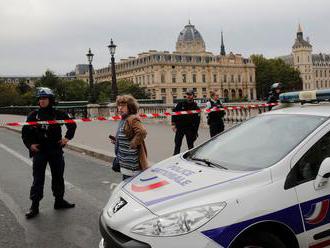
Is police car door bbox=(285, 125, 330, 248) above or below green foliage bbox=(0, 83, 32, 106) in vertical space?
below

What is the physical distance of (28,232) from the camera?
19.6 ft

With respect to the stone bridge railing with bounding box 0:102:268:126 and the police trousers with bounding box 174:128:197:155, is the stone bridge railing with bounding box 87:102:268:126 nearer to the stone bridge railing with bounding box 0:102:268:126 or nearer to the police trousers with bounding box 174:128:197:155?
the stone bridge railing with bounding box 0:102:268:126

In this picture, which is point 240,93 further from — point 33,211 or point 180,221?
point 180,221

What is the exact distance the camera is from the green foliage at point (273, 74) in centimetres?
14912

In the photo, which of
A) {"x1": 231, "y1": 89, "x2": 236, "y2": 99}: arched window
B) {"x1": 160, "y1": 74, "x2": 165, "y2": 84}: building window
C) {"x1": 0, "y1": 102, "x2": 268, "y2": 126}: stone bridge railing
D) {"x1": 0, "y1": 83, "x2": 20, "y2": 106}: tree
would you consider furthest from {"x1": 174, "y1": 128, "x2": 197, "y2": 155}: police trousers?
{"x1": 231, "y1": 89, "x2": 236, "y2": 99}: arched window

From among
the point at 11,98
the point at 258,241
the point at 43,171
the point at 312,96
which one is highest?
the point at 11,98

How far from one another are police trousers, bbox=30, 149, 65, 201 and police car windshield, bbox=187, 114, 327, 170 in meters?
2.51

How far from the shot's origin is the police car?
11.7 ft

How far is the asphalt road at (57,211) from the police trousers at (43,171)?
0.32 m

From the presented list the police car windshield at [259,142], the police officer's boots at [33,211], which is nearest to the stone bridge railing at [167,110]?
the police officer's boots at [33,211]

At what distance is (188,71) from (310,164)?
516 feet

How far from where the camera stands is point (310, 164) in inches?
160

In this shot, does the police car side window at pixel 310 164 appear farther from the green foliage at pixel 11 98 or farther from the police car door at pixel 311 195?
the green foliage at pixel 11 98

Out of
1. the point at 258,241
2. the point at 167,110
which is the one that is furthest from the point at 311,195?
the point at 167,110
